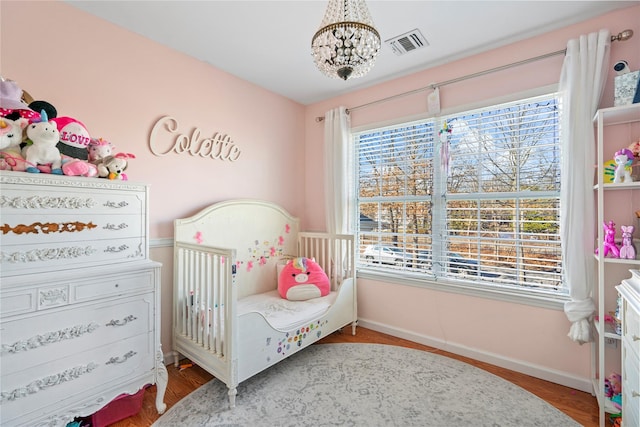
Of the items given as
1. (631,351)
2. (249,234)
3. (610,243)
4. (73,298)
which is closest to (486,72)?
(610,243)

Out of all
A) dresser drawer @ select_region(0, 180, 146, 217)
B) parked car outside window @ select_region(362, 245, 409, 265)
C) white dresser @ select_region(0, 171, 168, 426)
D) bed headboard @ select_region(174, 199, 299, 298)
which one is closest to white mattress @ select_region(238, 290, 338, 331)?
bed headboard @ select_region(174, 199, 299, 298)

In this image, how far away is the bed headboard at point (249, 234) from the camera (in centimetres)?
229

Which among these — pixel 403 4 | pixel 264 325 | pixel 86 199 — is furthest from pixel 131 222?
pixel 403 4

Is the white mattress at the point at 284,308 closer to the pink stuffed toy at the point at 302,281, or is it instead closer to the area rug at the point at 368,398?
the pink stuffed toy at the point at 302,281

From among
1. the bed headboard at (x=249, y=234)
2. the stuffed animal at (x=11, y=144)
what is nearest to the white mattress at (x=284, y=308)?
the bed headboard at (x=249, y=234)

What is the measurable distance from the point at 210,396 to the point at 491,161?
8.39ft

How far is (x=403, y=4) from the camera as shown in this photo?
1.73 metres

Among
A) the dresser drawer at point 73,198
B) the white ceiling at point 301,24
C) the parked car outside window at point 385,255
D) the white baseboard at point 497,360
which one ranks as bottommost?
the white baseboard at point 497,360

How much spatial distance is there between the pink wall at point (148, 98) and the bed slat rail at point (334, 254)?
63cm

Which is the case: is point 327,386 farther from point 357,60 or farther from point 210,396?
point 357,60

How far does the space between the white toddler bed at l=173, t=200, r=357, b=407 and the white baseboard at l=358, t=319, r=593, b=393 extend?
40cm

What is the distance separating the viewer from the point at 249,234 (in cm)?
264

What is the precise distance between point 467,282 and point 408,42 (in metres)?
1.90

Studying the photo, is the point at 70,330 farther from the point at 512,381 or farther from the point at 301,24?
the point at 512,381
